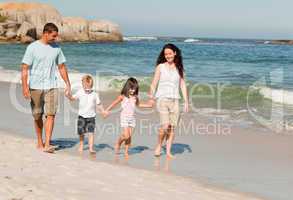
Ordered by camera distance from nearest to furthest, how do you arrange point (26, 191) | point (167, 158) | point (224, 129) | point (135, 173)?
point (26, 191) < point (135, 173) < point (167, 158) < point (224, 129)

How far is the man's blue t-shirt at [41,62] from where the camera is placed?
6996mm

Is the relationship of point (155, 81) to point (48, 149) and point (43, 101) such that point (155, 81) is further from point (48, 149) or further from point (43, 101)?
point (48, 149)

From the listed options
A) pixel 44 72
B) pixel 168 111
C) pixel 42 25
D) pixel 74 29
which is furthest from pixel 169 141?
pixel 74 29

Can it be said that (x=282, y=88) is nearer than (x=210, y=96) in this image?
No

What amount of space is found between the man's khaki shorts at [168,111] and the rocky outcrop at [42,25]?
67.9m

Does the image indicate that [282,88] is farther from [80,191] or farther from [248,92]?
[80,191]

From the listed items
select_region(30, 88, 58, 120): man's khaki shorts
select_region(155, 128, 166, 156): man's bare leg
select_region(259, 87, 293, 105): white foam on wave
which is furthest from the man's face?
select_region(259, 87, 293, 105): white foam on wave

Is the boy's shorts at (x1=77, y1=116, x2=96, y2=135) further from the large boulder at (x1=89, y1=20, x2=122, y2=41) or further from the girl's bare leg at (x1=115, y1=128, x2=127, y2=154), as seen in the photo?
the large boulder at (x1=89, y1=20, x2=122, y2=41)

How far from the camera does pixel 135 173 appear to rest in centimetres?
620

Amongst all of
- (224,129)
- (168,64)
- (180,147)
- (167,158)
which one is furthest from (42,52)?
(224,129)

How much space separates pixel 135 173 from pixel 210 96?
10.5 metres

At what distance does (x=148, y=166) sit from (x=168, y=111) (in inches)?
34.6

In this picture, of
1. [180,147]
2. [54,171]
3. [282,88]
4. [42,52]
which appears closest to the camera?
[54,171]

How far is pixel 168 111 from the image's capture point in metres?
7.39
